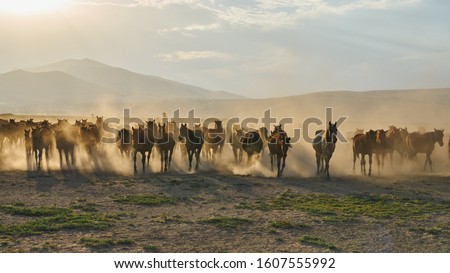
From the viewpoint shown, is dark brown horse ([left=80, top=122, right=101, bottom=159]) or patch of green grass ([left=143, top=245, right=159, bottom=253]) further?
dark brown horse ([left=80, top=122, right=101, bottom=159])

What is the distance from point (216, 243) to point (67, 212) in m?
6.26

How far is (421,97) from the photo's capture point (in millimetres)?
155500

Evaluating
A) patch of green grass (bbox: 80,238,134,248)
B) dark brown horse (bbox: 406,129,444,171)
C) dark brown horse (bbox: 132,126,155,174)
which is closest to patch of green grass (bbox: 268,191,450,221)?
patch of green grass (bbox: 80,238,134,248)

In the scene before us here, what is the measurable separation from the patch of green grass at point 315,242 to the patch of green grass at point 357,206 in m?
2.60

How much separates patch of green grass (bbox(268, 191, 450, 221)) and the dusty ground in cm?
21

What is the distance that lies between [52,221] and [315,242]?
833cm

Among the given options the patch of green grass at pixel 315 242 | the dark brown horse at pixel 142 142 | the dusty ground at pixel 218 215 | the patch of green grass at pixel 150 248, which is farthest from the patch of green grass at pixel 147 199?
the dark brown horse at pixel 142 142

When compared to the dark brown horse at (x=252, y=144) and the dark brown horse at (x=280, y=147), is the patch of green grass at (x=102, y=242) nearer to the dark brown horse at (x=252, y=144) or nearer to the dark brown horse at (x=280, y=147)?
the dark brown horse at (x=280, y=147)

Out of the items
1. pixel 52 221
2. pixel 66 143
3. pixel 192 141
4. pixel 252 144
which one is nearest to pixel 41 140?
pixel 66 143

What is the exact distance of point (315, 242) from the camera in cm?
1317

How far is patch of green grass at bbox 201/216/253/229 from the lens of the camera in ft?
48.8

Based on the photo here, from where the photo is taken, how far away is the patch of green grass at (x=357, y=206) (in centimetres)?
1677

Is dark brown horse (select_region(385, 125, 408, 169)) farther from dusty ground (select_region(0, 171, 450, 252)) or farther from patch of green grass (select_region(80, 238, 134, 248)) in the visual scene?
patch of green grass (select_region(80, 238, 134, 248))
